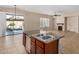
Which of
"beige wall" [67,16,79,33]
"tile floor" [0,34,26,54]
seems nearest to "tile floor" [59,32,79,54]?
"beige wall" [67,16,79,33]

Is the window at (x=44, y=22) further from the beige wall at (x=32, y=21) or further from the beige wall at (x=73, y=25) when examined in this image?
the beige wall at (x=73, y=25)

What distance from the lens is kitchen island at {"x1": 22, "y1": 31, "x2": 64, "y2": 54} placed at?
6.43ft

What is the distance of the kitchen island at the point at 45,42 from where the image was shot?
196 cm

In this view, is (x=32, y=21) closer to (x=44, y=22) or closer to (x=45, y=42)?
(x=44, y=22)

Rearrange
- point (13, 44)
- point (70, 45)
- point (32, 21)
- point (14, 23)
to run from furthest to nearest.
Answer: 1. point (70, 45)
2. point (13, 44)
3. point (32, 21)
4. point (14, 23)

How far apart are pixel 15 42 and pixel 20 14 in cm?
87

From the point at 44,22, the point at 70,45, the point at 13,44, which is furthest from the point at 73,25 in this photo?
the point at 13,44

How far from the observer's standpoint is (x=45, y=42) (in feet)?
6.37

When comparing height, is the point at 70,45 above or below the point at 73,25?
below

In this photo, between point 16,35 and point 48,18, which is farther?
point 16,35
